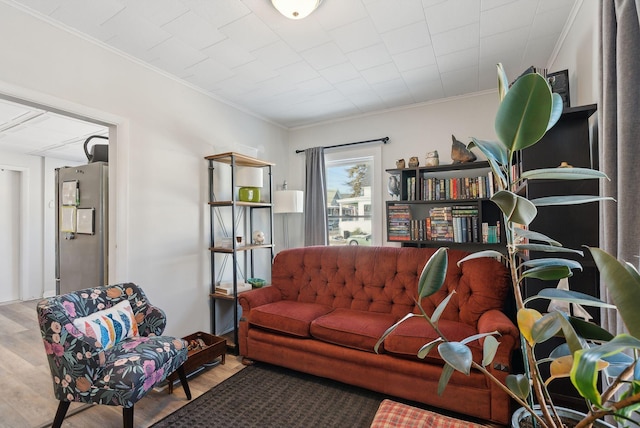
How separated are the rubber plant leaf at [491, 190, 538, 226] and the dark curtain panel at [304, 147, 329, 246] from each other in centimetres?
318

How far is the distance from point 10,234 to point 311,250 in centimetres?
527

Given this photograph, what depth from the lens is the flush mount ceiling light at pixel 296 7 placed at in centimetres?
175

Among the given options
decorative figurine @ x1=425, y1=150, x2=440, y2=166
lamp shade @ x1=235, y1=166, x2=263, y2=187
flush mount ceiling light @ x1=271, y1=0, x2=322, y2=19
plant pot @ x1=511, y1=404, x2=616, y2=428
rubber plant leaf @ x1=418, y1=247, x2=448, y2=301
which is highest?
flush mount ceiling light @ x1=271, y1=0, x2=322, y2=19

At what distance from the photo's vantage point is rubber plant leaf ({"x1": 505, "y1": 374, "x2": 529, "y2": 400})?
764 mm

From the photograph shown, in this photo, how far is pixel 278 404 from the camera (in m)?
2.05

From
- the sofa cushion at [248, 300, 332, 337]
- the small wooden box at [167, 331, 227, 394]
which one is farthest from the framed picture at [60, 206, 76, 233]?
the sofa cushion at [248, 300, 332, 337]

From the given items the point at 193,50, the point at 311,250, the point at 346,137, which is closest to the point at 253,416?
the point at 311,250

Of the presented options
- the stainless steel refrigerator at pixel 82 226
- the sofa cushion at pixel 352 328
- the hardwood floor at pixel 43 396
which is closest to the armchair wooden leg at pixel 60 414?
the hardwood floor at pixel 43 396

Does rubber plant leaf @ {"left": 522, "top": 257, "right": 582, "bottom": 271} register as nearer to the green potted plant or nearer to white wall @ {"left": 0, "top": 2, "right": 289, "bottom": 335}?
the green potted plant

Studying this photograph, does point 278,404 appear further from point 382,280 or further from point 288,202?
point 288,202

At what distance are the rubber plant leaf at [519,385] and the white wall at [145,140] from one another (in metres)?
2.60

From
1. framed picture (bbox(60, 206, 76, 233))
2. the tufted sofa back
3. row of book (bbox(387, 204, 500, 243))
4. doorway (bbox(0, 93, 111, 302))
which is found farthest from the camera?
doorway (bbox(0, 93, 111, 302))

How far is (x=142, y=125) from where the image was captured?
2.57 meters

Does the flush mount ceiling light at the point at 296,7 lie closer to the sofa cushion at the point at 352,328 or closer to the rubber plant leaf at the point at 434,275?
the rubber plant leaf at the point at 434,275
